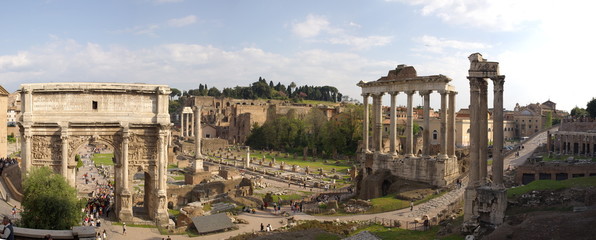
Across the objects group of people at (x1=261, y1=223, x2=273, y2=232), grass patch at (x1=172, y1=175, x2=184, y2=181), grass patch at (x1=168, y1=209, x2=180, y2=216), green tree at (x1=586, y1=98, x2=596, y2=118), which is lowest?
grass patch at (x1=172, y1=175, x2=184, y2=181)

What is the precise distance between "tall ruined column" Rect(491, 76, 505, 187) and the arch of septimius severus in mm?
11109

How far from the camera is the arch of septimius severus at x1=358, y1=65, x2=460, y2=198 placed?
93.9ft

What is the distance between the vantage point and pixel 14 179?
27734 mm

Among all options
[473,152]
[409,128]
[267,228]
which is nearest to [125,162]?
[267,228]

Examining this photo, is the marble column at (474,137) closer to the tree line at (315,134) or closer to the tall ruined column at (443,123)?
the tall ruined column at (443,123)

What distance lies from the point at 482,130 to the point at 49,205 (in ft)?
56.1

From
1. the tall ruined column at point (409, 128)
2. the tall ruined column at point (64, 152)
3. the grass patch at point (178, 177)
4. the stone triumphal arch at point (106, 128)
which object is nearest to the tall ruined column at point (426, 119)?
the tall ruined column at point (409, 128)

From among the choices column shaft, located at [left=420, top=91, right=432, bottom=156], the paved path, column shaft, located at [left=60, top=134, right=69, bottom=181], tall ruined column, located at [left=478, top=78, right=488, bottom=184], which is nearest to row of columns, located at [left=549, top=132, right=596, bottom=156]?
the paved path

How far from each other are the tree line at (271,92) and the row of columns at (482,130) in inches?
4404

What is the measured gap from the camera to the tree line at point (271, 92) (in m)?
136

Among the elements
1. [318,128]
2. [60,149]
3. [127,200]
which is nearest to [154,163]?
[127,200]

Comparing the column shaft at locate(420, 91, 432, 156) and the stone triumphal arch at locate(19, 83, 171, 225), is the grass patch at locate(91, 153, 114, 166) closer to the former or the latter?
the stone triumphal arch at locate(19, 83, 171, 225)

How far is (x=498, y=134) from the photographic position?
1723cm

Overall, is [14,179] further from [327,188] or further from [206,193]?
[327,188]
